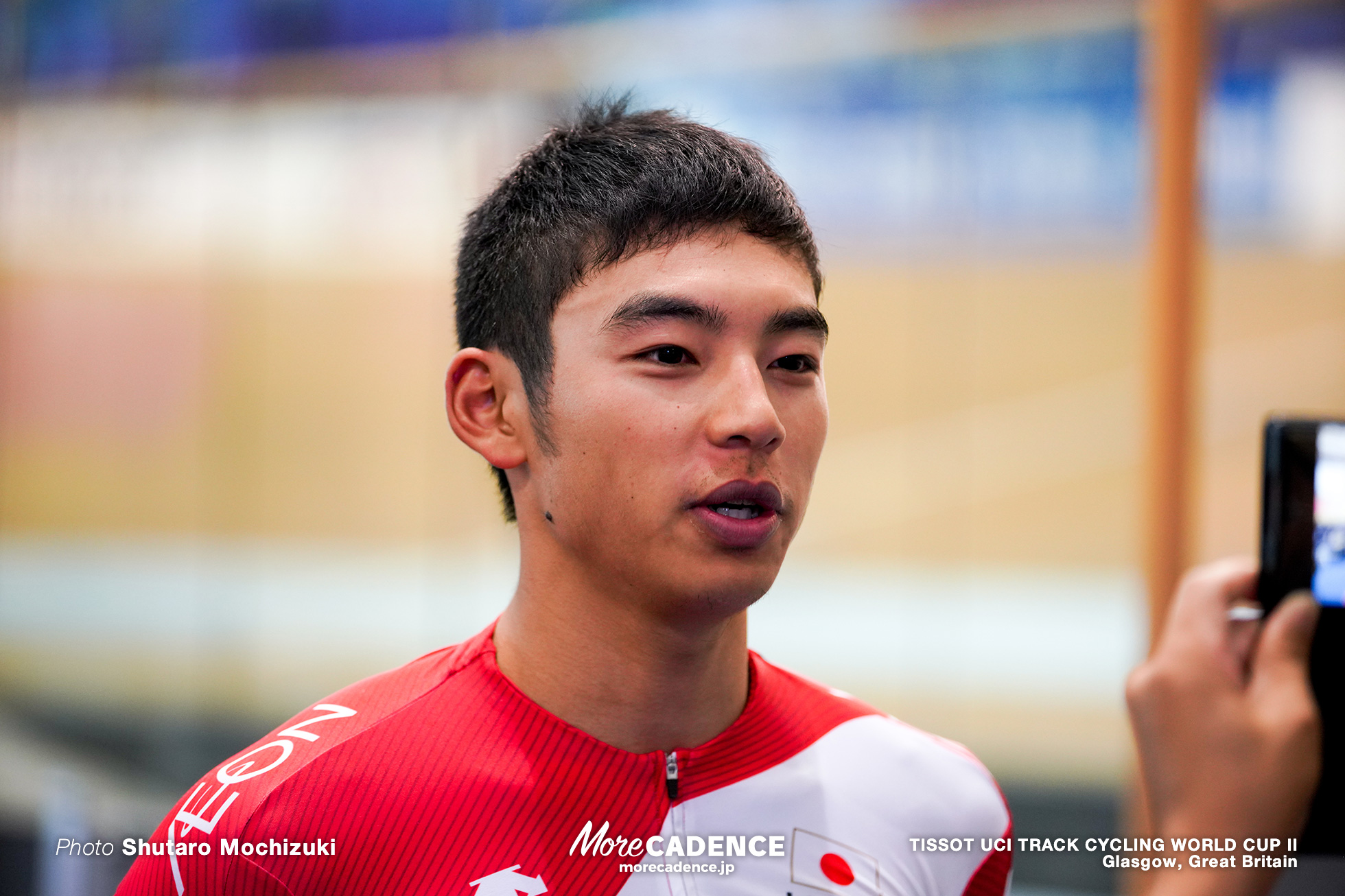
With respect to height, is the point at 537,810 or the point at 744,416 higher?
the point at 744,416

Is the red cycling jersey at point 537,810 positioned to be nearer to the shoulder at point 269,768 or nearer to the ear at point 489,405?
the shoulder at point 269,768

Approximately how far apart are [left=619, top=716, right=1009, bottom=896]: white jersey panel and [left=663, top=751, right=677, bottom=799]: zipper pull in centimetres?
2

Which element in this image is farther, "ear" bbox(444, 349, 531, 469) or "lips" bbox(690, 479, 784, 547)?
"ear" bbox(444, 349, 531, 469)

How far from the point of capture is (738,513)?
45.9 inches

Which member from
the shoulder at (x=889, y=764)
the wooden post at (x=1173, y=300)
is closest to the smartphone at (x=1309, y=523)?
the shoulder at (x=889, y=764)

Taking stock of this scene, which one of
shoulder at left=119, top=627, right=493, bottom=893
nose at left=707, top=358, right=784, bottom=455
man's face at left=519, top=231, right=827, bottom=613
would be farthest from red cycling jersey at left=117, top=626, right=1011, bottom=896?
nose at left=707, top=358, right=784, bottom=455

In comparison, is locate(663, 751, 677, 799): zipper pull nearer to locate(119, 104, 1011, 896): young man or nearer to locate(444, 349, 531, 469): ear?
locate(119, 104, 1011, 896): young man

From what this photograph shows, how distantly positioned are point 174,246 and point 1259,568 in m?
5.79

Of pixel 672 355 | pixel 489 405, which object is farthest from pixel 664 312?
pixel 489 405

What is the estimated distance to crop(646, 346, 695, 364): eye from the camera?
3.85 feet

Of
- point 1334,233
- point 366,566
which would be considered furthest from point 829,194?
point 366,566

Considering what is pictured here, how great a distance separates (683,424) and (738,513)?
11cm

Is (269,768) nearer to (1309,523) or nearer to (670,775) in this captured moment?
(670,775)

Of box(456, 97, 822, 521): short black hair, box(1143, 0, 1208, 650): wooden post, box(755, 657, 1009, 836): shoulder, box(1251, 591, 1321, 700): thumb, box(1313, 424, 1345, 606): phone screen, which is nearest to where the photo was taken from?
box(1251, 591, 1321, 700): thumb
